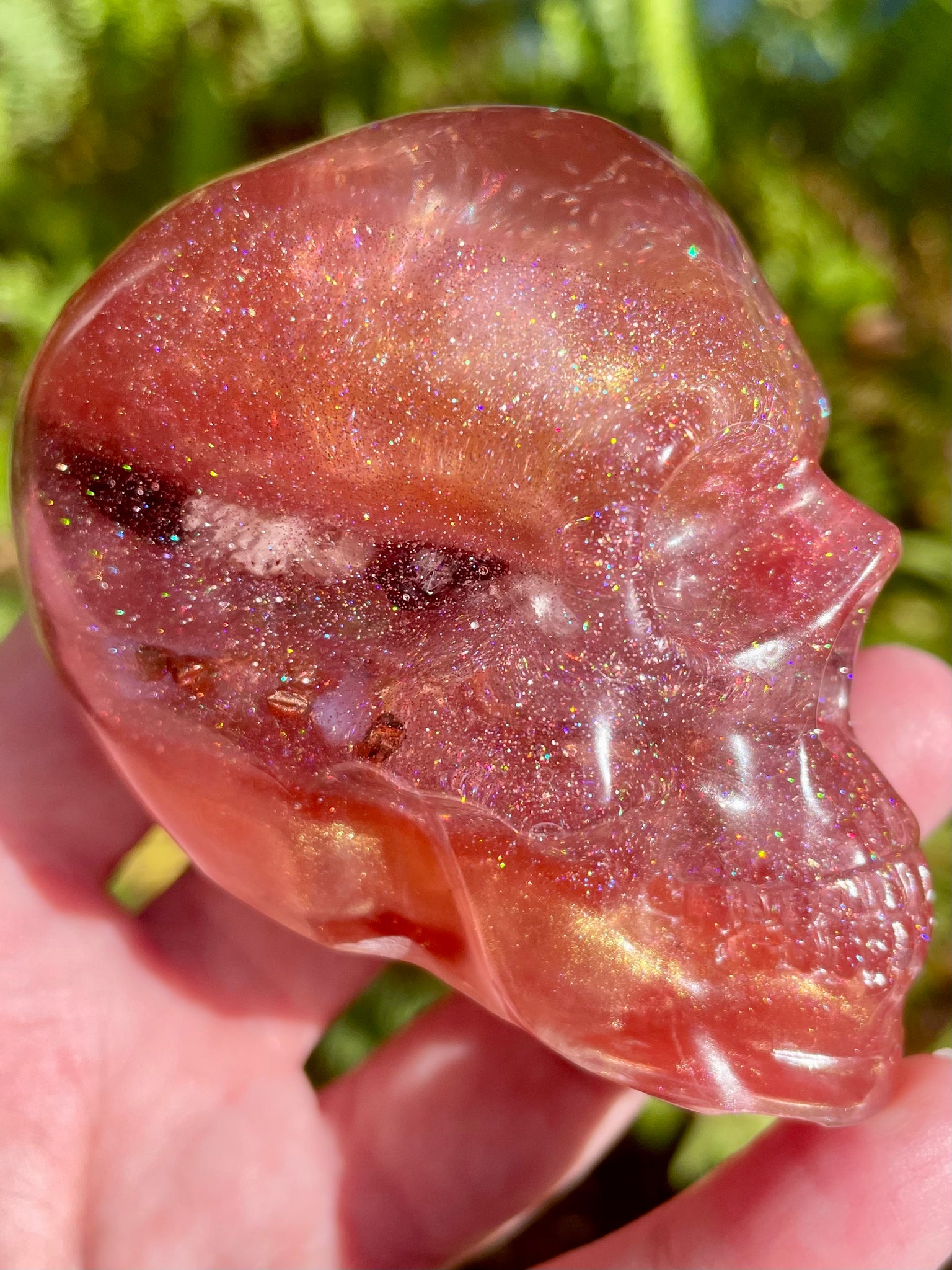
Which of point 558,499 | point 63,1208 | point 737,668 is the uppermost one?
point 558,499

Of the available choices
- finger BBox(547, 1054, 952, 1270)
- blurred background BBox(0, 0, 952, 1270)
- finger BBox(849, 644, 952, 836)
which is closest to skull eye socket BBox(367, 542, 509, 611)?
finger BBox(849, 644, 952, 836)

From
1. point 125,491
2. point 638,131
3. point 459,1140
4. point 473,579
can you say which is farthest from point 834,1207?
point 638,131

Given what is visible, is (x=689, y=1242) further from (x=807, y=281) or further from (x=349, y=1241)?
(x=807, y=281)

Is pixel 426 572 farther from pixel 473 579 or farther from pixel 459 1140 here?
pixel 459 1140

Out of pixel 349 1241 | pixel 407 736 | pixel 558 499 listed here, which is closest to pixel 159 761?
pixel 407 736

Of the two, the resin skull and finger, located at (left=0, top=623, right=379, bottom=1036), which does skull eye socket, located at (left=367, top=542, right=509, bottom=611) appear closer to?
the resin skull

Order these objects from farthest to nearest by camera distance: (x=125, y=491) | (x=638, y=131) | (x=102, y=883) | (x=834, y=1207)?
(x=638, y=131), (x=102, y=883), (x=834, y=1207), (x=125, y=491)
